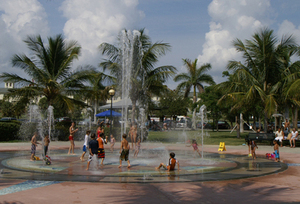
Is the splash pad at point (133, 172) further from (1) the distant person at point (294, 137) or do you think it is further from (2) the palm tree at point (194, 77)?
(2) the palm tree at point (194, 77)

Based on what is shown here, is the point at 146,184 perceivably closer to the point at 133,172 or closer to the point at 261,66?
the point at 133,172

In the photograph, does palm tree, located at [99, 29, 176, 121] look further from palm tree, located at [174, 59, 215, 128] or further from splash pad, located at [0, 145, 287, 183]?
palm tree, located at [174, 59, 215, 128]

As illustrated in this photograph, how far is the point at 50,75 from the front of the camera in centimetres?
2353

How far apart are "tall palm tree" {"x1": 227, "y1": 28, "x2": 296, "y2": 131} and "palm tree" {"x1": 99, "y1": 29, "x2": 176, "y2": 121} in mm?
5372

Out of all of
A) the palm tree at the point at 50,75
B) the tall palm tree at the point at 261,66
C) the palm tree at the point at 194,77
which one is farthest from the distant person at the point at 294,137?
the palm tree at the point at 194,77

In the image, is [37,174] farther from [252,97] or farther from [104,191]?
[252,97]

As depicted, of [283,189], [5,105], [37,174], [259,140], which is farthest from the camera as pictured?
Result: [5,105]

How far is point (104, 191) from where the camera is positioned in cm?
739

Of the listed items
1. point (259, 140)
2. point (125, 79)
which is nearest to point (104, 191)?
point (125, 79)

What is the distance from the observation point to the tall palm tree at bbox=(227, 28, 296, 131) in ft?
74.2

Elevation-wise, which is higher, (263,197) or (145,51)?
(145,51)

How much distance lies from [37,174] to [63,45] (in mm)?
16337

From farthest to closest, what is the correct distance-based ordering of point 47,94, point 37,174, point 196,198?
point 47,94, point 37,174, point 196,198

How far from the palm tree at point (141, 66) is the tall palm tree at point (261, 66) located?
5372 mm
